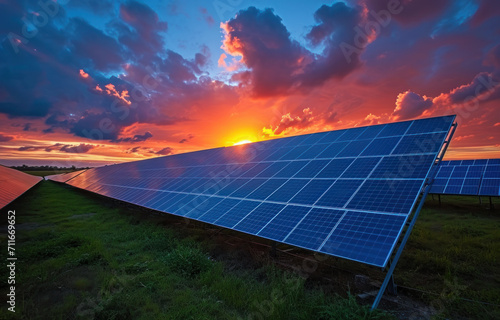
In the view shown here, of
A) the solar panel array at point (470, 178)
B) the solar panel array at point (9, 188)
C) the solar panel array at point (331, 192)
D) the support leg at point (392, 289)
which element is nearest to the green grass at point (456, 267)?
the support leg at point (392, 289)

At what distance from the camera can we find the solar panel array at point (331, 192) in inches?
223

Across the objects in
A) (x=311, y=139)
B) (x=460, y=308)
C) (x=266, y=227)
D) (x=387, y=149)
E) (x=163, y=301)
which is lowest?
(x=460, y=308)

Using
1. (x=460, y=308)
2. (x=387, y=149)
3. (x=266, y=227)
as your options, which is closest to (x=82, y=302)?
(x=266, y=227)

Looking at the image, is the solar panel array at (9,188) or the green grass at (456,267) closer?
the green grass at (456,267)

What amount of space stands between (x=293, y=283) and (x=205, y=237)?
6.13 metres

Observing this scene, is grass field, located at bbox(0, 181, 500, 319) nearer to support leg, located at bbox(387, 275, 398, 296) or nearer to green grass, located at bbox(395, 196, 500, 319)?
green grass, located at bbox(395, 196, 500, 319)

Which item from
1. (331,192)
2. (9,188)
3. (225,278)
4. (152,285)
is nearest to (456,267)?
(331,192)

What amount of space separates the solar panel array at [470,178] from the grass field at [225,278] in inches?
230

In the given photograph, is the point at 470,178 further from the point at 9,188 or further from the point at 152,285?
the point at 9,188

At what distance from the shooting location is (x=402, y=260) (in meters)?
8.37

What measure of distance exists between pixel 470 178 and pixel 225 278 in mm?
21633

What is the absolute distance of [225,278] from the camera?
22.5ft

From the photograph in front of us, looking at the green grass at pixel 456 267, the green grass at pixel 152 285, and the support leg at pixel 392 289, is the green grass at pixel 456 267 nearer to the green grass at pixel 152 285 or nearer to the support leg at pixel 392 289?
the support leg at pixel 392 289

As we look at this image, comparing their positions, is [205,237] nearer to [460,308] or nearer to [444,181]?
[460,308]
